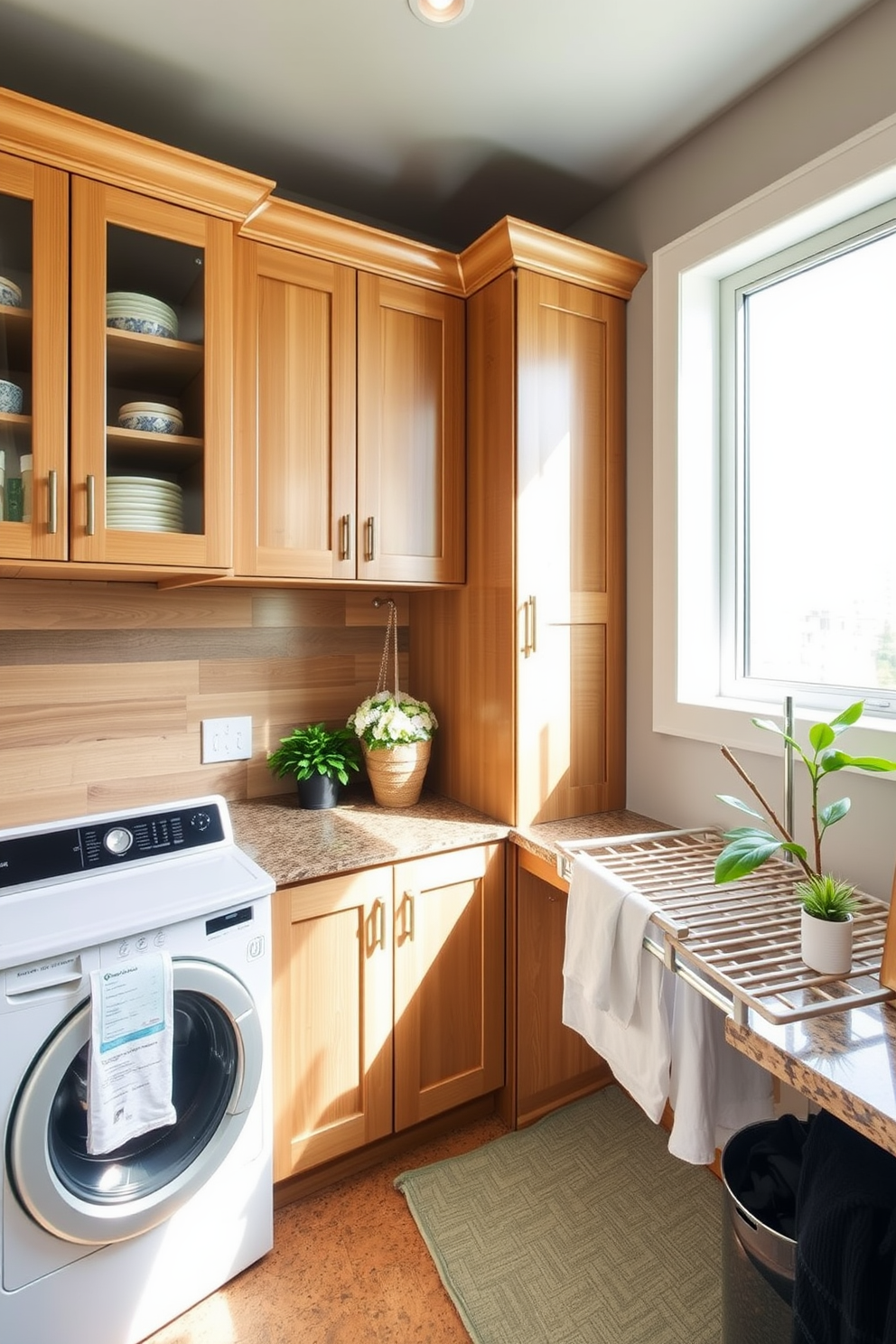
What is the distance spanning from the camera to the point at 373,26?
5.04 feet

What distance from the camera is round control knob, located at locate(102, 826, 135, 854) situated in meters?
1.55

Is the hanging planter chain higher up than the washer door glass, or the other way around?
the hanging planter chain

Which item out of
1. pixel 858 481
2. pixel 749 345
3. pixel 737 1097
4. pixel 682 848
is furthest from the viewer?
pixel 749 345

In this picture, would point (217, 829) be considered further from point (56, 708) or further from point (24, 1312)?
point (24, 1312)

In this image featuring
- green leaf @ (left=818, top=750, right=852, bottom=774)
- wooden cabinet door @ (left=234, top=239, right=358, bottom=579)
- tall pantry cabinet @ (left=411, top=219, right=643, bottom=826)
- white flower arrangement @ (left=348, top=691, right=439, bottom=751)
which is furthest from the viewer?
white flower arrangement @ (left=348, top=691, right=439, bottom=751)

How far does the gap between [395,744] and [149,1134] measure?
1041mm

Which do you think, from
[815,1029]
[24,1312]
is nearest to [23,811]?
[24,1312]

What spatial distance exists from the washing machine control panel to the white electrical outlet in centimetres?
41

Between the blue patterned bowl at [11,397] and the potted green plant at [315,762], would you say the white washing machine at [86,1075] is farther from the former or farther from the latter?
the blue patterned bowl at [11,397]

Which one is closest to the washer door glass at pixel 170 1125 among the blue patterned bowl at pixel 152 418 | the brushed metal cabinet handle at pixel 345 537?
the brushed metal cabinet handle at pixel 345 537

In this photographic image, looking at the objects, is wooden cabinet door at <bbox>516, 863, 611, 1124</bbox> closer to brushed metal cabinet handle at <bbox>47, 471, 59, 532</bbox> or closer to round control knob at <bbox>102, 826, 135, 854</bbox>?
round control knob at <bbox>102, 826, 135, 854</bbox>

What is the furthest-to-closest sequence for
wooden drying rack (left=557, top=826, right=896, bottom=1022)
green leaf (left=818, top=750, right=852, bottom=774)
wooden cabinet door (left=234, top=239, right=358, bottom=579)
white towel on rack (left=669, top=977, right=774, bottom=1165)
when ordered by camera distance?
wooden cabinet door (left=234, top=239, right=358, bottom=579)
white towel on rack (left=669, top=977, right=774, bottom=1165)
green leaf (left=818, top=750, right=852, bottom=774)
wooden drying rack (left=557, top=826, right=896, bottom=1022)

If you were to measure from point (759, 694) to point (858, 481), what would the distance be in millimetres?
549

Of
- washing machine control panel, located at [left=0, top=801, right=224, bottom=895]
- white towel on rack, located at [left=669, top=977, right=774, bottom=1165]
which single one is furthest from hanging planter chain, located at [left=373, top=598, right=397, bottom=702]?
white towel on rack, located at [left=669, top=977, right=774, bottom=1165]
